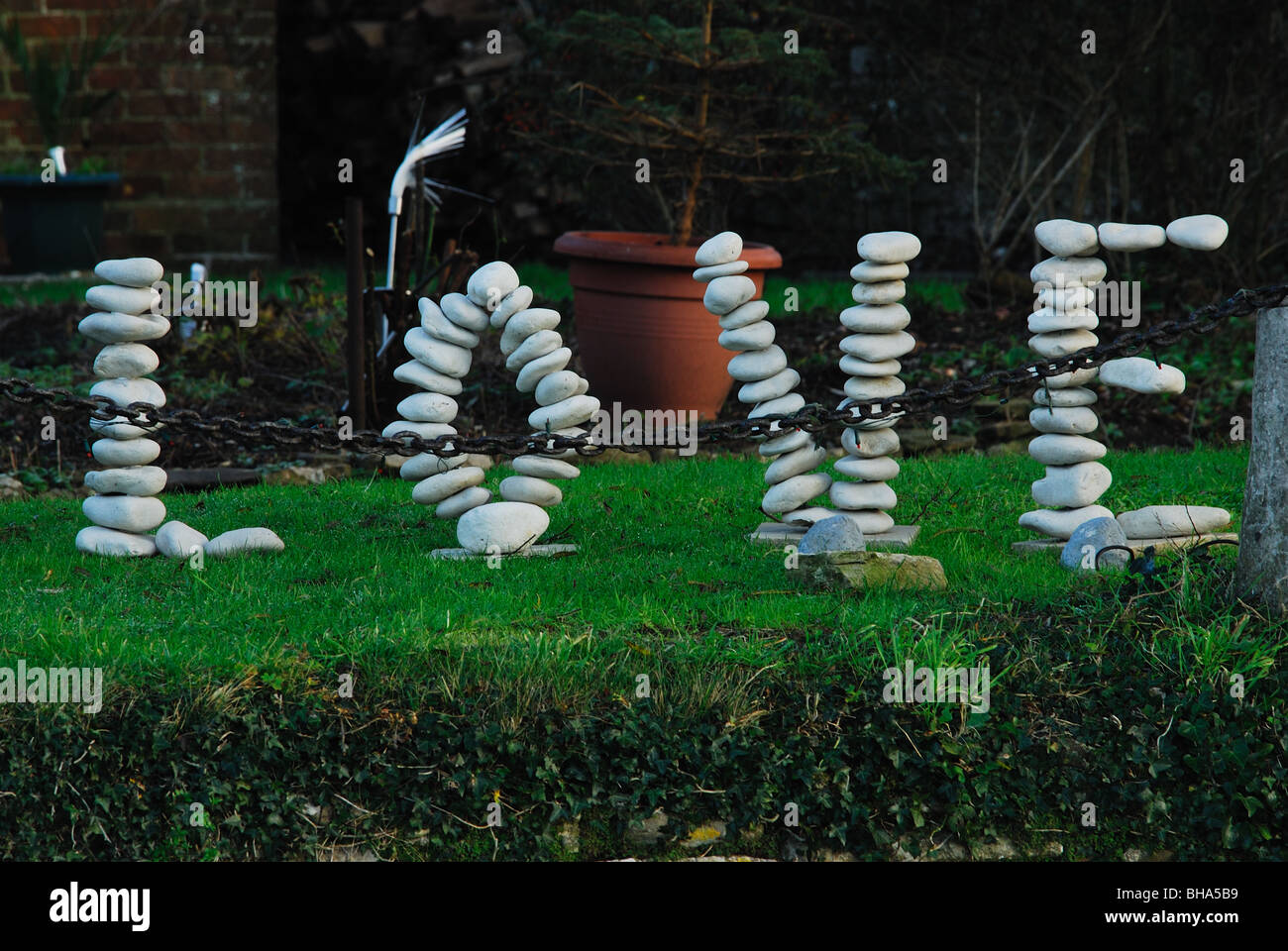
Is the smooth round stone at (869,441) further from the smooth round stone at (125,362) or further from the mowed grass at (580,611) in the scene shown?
the smooth round stone at (125,362)

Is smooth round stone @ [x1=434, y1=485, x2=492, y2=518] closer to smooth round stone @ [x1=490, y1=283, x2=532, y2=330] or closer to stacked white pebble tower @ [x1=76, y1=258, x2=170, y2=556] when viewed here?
smooth round stone @ [x1=490, y1=283, x2=532, y2=330]

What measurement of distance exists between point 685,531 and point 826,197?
6373 millimetres

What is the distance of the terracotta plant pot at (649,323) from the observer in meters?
7.28

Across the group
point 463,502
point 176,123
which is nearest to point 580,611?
point 463,502

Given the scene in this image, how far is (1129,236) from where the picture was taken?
16.1 ft

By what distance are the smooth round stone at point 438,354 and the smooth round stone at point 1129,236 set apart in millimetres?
2259

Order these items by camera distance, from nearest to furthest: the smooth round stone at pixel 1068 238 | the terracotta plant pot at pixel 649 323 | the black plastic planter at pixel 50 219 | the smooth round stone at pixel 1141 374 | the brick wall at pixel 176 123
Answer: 1. the smooth round stone at pixel 1141 374
2. the smooth round stone at pixel 1068 238
3. the terracotta plant pot at pixel 649 323
4. the black plastic planter at pixel 50 219
5. the brick wall at pixel 176 123

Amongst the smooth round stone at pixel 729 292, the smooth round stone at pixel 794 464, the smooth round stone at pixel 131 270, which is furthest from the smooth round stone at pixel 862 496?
the smooth round stone at pixel 131 270

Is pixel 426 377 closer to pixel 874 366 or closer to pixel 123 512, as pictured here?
pixel 123 512

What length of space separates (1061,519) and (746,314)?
1342 mm

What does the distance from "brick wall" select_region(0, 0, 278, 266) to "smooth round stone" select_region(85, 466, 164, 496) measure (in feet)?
23.5

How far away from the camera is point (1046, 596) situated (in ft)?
14.8

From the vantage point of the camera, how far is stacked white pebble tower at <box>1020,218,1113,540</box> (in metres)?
5.07

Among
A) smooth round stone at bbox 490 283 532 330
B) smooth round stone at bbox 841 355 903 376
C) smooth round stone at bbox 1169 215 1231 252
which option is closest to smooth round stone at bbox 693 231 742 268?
smooth round stone at bbox 841 355 903 376
